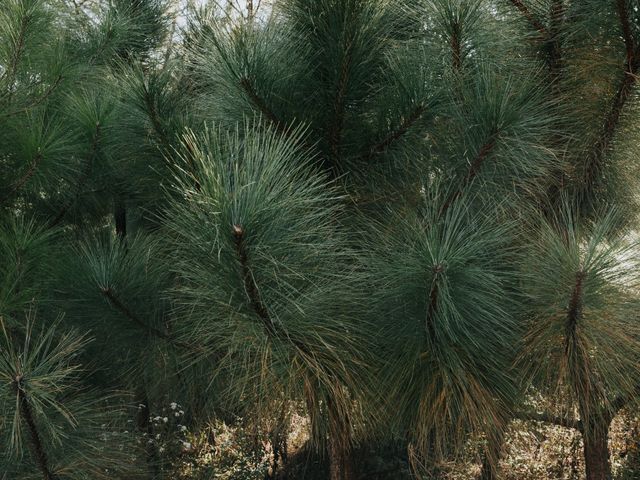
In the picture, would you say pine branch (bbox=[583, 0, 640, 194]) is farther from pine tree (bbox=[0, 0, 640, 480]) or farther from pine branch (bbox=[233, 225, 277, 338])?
pine branch (bbox=[233, 225, 277, 338])

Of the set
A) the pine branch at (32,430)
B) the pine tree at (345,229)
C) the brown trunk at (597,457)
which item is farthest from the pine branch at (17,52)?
the brown trunk at (597,457)

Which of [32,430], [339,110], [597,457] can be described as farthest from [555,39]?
[32,430]

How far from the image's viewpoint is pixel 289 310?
81.5 inches

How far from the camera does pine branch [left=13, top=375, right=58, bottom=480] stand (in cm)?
205

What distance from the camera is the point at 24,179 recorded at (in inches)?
116

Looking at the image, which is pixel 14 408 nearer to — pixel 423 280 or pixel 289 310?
pixel 289 310

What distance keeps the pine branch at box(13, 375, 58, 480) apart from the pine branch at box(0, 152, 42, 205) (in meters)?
1.06

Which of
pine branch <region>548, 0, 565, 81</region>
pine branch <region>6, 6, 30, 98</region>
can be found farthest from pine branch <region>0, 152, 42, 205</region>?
pine branch <region>548, 0, 565, 81</region>

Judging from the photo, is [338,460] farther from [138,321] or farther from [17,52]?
[17,52]

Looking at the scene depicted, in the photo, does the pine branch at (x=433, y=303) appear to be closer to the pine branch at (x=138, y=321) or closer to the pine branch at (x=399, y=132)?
the pine branch at (x=399, y=132)

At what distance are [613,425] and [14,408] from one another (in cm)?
398

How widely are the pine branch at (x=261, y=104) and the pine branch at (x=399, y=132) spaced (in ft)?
1.20

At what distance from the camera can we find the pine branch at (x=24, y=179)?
114 inches

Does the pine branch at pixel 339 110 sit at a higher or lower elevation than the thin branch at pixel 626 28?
lower
